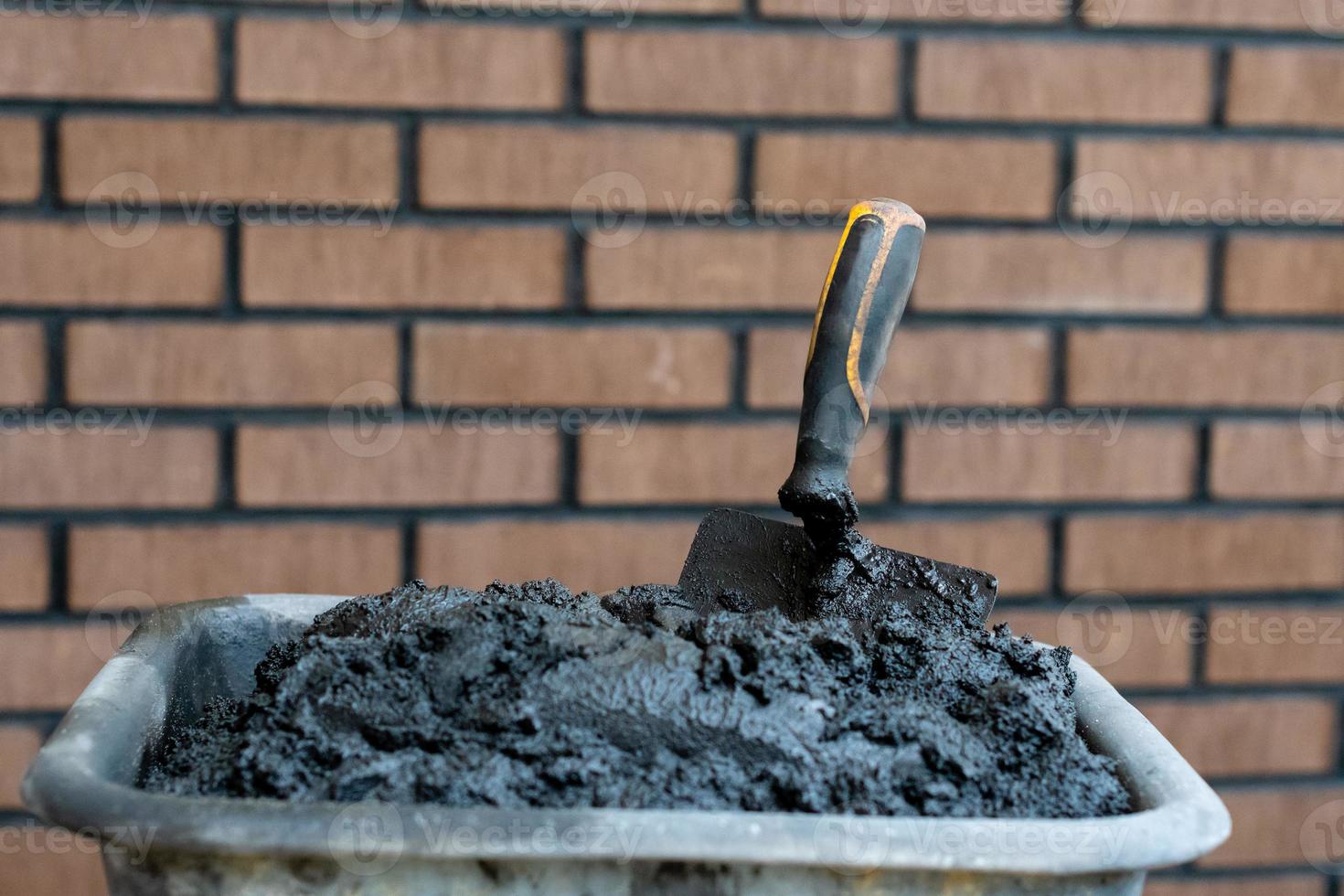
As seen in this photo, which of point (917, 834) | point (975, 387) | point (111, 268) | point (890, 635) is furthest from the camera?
point (975, 387)

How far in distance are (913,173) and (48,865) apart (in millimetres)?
1213

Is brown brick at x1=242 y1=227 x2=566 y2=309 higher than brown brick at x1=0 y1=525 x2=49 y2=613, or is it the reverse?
brown brick at x1=242 y1=227 x2=566 y2=309

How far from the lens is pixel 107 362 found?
1.26 metres

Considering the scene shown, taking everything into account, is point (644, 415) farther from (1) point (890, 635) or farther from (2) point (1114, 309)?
(1) point (890, 635)

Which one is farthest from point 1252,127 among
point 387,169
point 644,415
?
point 387,169

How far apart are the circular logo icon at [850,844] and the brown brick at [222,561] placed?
0.95 m

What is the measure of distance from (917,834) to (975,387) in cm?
100

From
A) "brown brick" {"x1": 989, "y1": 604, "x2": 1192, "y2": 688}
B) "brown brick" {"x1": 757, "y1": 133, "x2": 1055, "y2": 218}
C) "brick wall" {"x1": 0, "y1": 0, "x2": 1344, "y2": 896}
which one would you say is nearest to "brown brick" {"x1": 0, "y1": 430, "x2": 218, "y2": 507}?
"brick wall" {"x1": 0, "y1": 0, "x2": 1344, "y2": 896}

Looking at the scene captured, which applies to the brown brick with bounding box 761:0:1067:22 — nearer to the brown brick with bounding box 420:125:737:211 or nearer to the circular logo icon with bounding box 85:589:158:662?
the brown brick with bounding box 420:125:737:211

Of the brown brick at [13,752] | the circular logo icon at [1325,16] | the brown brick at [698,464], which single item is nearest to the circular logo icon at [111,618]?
the brown brick at [13,752]

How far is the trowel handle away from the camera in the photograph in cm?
67

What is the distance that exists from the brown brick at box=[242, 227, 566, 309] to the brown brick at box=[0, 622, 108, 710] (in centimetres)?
40

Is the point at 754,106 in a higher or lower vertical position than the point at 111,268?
higher

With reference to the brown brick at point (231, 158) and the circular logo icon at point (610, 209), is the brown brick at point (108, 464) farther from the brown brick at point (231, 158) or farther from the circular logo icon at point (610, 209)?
the circular logo icon at point (610, 209)
